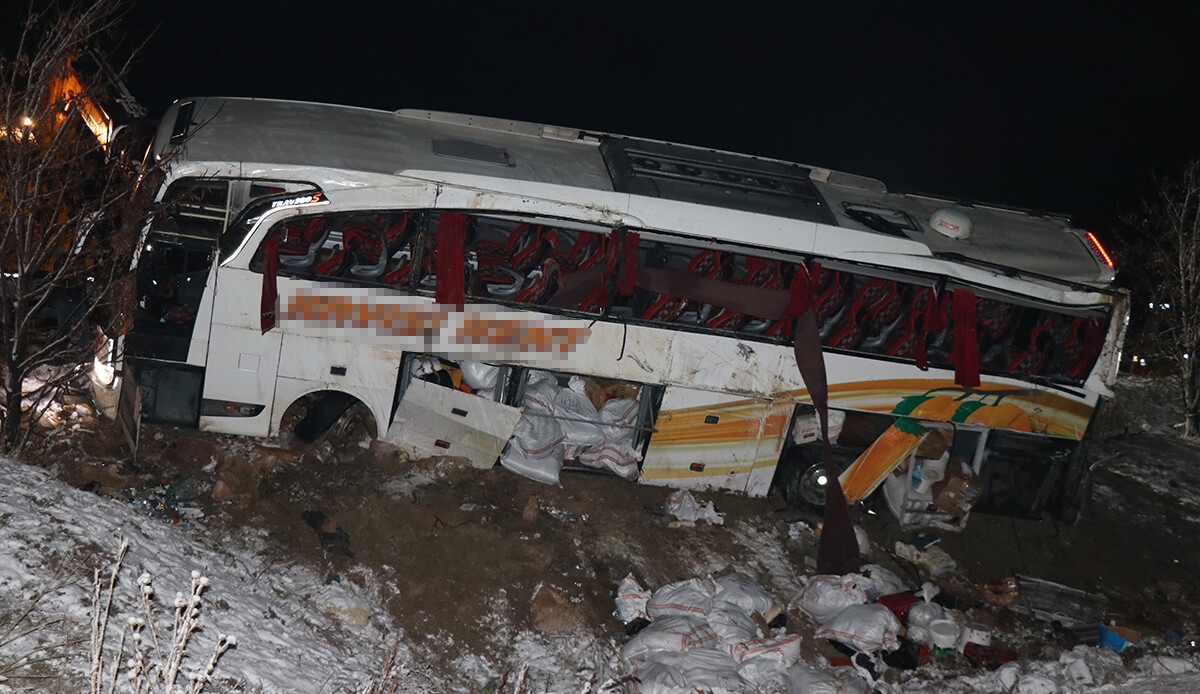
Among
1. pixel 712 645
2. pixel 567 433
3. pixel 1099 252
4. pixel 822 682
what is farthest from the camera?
pixel 1099 252

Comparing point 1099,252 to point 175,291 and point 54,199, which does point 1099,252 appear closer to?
point 175,291

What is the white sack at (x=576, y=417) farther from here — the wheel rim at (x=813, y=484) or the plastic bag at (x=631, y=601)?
the wheel rim at (x=813, y=484)

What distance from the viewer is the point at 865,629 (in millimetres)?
6480

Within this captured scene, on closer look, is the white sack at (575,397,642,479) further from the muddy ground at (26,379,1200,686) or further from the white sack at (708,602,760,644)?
the white sack at (708,602,760,644)

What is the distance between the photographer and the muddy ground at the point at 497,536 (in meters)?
6.17

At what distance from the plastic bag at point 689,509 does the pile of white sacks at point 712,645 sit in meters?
1.02

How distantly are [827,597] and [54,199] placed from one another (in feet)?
21.6

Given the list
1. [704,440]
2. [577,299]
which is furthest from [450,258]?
[704,440]

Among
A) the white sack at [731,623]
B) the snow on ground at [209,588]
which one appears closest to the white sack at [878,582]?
the white sack at [731,623]

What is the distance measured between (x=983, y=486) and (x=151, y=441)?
7484 millimetres

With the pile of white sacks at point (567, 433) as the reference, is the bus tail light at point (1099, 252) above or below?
above

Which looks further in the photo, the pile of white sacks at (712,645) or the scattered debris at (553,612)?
the scattered debris at (553,612)

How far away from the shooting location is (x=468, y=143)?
295 inches

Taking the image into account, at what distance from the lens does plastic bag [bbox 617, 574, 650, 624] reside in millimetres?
6328
